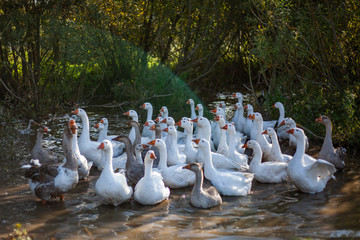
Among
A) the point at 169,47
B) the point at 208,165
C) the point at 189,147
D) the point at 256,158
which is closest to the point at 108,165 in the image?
the point at 208,165

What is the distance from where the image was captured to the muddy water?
593 centimetres

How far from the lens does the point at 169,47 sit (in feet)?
50.2

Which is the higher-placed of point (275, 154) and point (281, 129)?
point (281, 129)

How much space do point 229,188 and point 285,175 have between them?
1.24 meters

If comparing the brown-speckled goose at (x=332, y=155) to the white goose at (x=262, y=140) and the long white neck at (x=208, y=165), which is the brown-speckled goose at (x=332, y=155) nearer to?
the white goose at (x=262, y=140)

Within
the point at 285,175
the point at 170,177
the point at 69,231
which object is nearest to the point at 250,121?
the point at 285,175

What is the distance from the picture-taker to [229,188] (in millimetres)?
7438

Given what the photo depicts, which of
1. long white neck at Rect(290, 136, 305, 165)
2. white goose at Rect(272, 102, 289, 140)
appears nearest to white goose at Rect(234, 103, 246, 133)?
white goose at Rect(272, 102, 289, 140)

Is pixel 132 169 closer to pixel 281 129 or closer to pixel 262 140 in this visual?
pixel 262 140

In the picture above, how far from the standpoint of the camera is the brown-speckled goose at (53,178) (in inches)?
273

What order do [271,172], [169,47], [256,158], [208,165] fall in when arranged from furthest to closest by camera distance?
[169,47], [256,158], [271,172], [208,165]

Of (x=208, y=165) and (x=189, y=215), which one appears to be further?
(x=208, y=165)

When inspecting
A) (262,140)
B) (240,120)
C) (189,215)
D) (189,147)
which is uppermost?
(240,120)

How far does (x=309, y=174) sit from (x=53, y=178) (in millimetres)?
3735
